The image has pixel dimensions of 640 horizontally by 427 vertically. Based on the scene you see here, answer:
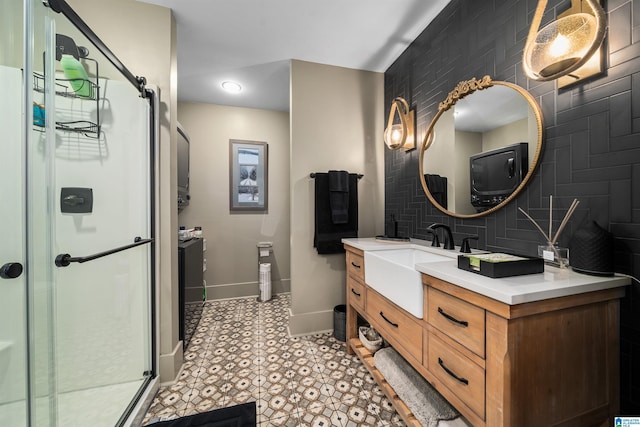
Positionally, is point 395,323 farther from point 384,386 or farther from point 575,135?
point 575,135

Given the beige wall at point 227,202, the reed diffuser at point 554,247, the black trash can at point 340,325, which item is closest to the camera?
the reed diffuser at point 554,247

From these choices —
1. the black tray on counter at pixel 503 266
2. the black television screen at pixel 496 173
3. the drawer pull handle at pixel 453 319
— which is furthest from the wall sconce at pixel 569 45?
the drawer pull handle at pixel 453 319

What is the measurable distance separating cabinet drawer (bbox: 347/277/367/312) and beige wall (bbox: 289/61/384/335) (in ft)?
1.44

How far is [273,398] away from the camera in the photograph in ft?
4.80

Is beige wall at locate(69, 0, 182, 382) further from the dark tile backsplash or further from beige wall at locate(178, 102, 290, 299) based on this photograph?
the dark tile backsplash

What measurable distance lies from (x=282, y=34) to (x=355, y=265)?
1974 millimetres

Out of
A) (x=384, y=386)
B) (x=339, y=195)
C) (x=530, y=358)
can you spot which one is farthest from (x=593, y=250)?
(x=339, y=195)

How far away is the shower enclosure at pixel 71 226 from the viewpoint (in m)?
0.88

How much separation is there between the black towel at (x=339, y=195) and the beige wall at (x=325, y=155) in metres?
0.19

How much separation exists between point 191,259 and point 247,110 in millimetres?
2148

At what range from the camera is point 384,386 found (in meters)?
1.42

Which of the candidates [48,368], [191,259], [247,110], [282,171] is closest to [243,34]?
[247,110]

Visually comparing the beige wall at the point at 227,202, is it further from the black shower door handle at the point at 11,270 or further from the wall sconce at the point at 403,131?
the black shower door handle at the point at 11,270

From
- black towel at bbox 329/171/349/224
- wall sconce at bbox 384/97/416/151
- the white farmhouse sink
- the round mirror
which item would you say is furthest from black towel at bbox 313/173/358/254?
the round mirror
